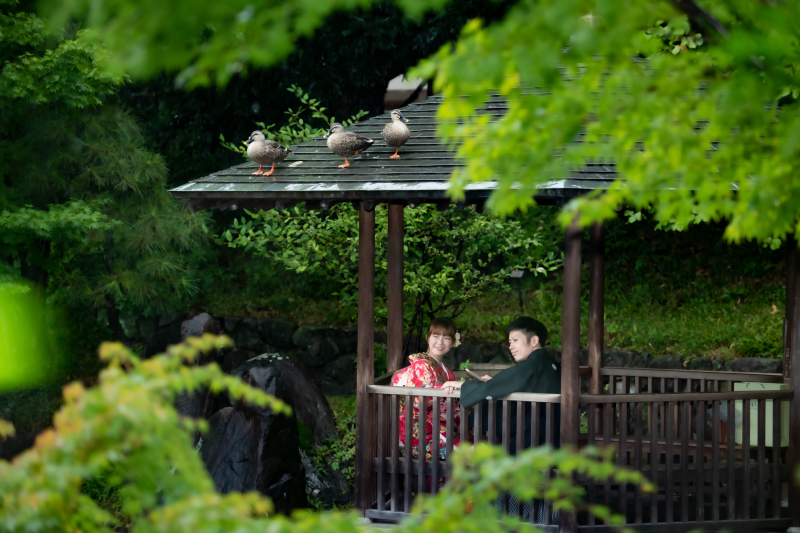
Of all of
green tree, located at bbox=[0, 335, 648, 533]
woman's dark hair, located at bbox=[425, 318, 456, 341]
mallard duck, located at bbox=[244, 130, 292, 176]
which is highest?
mallard duck, located at bbox=[244, 130, 292, 176]

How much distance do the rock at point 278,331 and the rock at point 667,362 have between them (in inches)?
215

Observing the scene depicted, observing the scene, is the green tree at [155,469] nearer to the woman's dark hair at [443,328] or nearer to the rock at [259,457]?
the woman's dark hair at [443,328]

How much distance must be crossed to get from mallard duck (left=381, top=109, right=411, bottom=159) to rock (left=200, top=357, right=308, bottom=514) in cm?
312

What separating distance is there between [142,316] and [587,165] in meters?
9.71

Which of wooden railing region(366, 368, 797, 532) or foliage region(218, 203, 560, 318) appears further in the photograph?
foliage region(218, 203, 560, 318)

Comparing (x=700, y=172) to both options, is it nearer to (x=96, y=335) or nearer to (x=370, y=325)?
(x=370, y=325)

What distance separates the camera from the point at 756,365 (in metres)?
9.66

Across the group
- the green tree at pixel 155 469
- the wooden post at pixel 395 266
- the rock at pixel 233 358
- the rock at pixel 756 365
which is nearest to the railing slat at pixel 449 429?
the wooden post at pixel 395 266

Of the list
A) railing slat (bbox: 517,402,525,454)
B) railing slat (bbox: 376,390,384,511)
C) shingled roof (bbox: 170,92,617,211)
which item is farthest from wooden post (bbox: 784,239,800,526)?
railing slat (bbox: 376,390,384,511)

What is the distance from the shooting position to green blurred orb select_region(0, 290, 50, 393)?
34.8ft

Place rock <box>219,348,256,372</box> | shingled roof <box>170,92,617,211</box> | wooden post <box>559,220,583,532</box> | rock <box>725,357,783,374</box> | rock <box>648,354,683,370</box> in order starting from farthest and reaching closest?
1. rock <box>219,348,256,372</box>
2. rock <box>648,354,683,370</box>
3. rock <box>725,357,783,374</box>
4. wooden post <box>559,220,583,532</box>
5. shingled roof <box>170,92,617,211</box>

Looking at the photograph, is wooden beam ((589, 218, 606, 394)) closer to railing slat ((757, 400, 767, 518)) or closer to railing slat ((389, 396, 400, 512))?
railing slat ((757, 400, 767, 518))

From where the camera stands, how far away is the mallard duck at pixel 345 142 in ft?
18.9

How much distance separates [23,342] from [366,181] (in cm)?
773
